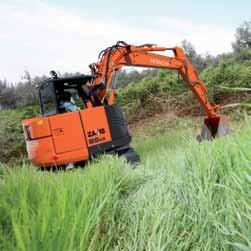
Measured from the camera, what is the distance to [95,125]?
288 inches

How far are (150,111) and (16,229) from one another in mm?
19272

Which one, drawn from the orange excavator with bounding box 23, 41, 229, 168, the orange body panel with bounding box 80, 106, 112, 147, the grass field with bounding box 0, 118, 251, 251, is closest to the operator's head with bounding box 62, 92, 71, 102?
the orange excavator with bounding box 23, 41, 229, 168

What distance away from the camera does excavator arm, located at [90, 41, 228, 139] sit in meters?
8.05

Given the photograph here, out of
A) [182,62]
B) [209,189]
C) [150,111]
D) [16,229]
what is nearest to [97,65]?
[182,62]

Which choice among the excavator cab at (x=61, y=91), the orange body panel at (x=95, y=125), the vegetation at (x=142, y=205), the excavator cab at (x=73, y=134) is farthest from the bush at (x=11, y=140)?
the vegetation at (x=142, y=205)

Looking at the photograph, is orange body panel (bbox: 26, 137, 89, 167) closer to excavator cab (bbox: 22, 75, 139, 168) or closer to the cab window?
excavator cab (bbox: 22, 75, 139, 168)

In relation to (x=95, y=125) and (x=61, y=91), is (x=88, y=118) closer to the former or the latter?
(x=95, y=125)

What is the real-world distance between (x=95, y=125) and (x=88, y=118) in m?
0.18

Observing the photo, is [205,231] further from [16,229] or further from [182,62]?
[182,62]

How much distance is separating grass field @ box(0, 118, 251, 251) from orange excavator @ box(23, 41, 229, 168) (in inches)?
158

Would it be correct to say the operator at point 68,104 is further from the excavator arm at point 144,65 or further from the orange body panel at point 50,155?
the orange body panel at point 50,155

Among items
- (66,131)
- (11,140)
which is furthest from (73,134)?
(11,140)

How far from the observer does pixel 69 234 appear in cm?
142

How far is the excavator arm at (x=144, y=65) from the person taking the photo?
26.4 feet
